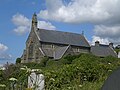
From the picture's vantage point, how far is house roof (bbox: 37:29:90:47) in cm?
8631

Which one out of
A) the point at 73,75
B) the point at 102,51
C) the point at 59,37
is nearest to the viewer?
the point at 73,75

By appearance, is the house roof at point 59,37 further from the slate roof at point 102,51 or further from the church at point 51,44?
the slate roof at point 102,51

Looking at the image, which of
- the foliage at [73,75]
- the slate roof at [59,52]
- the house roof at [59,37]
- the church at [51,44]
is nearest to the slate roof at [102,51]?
the church at [51,44]

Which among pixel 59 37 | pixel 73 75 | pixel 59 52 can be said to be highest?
pixel 59 37

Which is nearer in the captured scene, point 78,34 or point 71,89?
point 71,89

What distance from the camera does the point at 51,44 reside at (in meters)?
86.1

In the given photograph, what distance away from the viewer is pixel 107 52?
3698 inches

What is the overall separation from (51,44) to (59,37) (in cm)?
326

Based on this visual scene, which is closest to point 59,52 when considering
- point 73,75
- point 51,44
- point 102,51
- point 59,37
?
point 51,44

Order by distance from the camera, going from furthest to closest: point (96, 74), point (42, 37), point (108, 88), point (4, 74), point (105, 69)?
1. point (42, 37)
2. point (105, 69)
3. point (96, 74)
4. point (4, 74)
5. point (108, 88)

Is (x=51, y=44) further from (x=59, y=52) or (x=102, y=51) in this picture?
(x=102, y=51)

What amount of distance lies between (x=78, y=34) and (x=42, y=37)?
1178cm

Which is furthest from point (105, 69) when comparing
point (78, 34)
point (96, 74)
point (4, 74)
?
point (78, 34)

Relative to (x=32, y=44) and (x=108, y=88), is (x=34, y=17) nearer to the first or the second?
(x=32, y=44)
